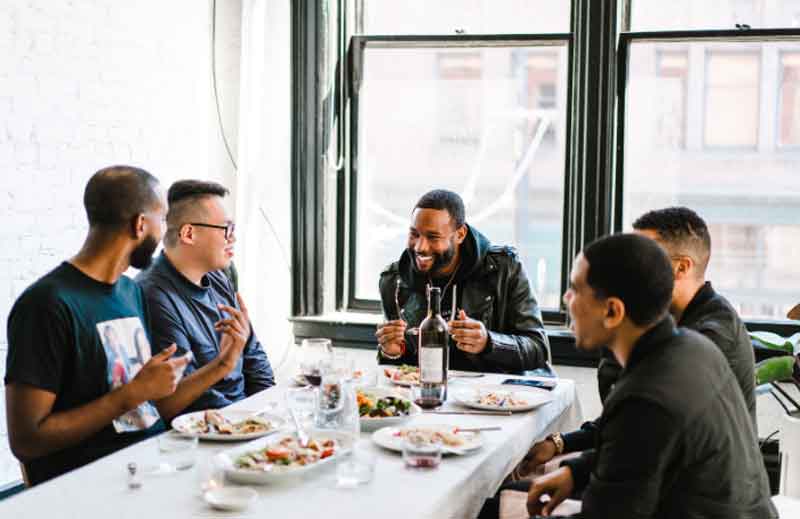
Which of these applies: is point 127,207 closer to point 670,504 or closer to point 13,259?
point 13,259

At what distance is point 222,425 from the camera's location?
7.13ft

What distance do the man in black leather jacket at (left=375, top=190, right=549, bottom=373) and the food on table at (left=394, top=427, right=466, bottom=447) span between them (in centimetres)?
92

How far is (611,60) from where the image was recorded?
13.0 feet

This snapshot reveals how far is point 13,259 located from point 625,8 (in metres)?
2.53

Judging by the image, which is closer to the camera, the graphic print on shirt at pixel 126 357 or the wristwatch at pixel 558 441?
the graphic print on shirt at pixel 126 357

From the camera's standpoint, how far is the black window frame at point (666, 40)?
3846 millimetres

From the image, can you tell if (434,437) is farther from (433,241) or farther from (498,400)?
(433,241)

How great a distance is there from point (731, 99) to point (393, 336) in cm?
190

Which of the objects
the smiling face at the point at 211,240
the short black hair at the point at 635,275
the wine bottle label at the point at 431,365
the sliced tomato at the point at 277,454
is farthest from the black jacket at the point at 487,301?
the short black hair at the point at 635,275

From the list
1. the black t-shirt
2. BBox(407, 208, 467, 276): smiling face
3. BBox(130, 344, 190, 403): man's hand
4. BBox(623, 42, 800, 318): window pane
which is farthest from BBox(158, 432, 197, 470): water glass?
BBox(623, 42, 800, 318): window pane

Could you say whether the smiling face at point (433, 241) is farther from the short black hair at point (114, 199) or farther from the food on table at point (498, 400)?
the short black hair at point (114, 199)

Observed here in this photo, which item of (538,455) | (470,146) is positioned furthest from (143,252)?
(470,146)

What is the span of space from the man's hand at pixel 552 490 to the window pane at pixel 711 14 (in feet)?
8.14

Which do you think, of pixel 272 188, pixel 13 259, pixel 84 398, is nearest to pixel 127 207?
pixel 84 398
